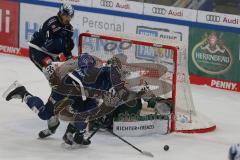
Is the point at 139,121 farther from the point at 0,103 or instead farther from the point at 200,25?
the point at 200,25

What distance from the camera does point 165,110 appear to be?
26.2 feet

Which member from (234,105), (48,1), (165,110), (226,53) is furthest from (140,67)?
(48,1)

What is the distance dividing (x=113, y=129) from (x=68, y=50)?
113 cm

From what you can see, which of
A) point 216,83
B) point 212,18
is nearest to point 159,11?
point 212,18

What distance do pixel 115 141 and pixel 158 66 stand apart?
1.03 metres

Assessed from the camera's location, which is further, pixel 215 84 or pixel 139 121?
pixel 215 84

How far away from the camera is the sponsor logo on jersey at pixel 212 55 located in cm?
1052

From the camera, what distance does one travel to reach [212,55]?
10617 millimetres

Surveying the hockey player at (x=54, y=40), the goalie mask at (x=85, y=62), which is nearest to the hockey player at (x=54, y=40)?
the hockey player at (x=54, y=40)

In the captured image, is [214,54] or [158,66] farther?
[214,54]

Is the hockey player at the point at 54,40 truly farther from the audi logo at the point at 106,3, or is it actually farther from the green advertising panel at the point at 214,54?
the audi logo at the point at 106,3

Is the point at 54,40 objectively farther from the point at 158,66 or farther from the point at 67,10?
the point at 158,66

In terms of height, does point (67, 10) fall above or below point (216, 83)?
above

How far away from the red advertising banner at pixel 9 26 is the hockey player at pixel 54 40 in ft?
12.8
